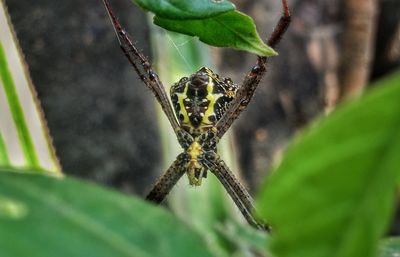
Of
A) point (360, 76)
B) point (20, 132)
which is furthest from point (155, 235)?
point (360, 76)

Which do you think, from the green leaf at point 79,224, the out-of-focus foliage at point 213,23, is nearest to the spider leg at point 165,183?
the out-of-focus foliage at point 213,23

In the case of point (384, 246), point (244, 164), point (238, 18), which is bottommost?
point (244, 164)

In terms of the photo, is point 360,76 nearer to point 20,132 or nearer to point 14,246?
point 20,132

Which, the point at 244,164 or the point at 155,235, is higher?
the point at 155,235

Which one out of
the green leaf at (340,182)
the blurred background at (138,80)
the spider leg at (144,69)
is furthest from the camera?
the blurred background at (138,80)

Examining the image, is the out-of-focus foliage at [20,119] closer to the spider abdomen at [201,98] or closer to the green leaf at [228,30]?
the spider abdomen at [201,98]

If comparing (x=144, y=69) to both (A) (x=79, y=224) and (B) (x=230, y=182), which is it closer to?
(B) (x=230, y=182)
